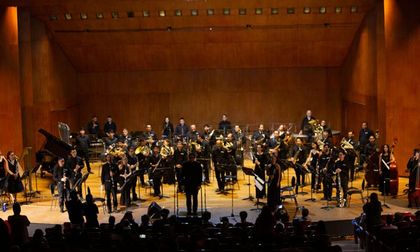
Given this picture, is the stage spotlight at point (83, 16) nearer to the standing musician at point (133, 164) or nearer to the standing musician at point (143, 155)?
the standing musician at point (143, 155)

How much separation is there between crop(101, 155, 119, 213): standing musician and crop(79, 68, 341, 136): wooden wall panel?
1012 centimetres

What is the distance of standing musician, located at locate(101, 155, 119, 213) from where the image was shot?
1714 centimetres

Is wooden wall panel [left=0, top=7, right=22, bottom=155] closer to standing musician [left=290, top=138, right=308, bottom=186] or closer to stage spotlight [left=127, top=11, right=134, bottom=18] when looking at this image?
stage spotlight [left=127, top=11, right=134, bottom=18]

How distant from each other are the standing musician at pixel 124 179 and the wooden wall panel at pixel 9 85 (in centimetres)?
531

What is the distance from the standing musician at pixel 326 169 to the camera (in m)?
17.7

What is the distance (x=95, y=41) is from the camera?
1004 inches

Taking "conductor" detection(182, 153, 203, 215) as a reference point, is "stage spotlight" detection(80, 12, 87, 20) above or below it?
above

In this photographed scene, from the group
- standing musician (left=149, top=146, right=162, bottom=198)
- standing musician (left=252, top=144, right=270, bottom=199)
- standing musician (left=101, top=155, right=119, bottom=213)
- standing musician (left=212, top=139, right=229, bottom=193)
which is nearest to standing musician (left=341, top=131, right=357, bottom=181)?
standing musician (left=252, top=144, right=270, bottom=199)

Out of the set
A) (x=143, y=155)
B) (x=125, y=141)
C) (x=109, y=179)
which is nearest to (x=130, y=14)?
(x=125, y=141)

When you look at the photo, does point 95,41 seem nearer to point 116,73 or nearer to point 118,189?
point 116,73

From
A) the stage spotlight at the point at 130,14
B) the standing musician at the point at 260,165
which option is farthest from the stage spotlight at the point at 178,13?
the standing musician at the point at 260,165

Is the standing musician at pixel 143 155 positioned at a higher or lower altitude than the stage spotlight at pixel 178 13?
lower

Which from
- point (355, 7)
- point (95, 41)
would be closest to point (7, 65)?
point (95, 41)

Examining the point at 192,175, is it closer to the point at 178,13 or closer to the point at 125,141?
the point at 125,141
